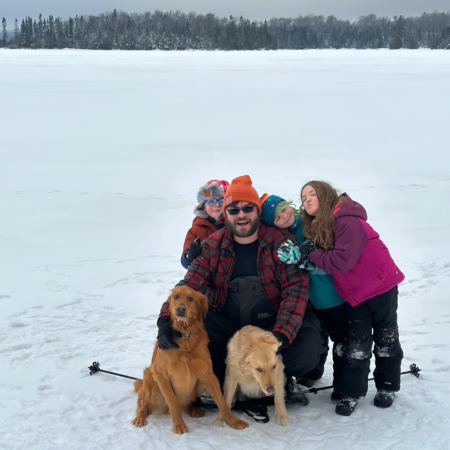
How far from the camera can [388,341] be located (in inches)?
130

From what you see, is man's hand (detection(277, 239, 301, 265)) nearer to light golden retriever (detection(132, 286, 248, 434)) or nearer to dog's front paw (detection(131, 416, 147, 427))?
light golden retriever (detection(132, 286, 248, 434))

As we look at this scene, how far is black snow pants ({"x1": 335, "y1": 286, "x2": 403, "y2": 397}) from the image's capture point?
129 inches

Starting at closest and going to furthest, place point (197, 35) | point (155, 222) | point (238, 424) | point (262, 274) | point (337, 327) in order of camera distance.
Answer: point (238, 424) < point (262, 274) < point (337, 327) < point (155, 222) < point (197, 35)

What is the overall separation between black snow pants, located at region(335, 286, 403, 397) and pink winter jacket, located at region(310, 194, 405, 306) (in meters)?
0.09

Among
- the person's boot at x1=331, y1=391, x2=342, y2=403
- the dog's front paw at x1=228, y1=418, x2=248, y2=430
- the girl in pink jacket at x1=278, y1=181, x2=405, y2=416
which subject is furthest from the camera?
the person's boot at x1=331, y1=391, x2=342, y2=403

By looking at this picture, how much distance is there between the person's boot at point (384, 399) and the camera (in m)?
3.28

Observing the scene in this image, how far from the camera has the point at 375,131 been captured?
15.1 metres

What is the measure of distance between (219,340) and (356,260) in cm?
108

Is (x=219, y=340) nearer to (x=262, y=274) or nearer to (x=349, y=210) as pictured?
(x=262, y=274)

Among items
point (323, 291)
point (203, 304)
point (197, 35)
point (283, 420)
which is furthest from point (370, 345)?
point (197, 35)

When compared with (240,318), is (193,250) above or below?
above

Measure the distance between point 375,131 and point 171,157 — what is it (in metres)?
6.55

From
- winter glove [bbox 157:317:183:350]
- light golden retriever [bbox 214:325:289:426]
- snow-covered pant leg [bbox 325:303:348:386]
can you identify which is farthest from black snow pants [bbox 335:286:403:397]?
winter glove [bbox 157:317:183:350]

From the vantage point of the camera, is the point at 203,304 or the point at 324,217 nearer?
the point at 203,304
